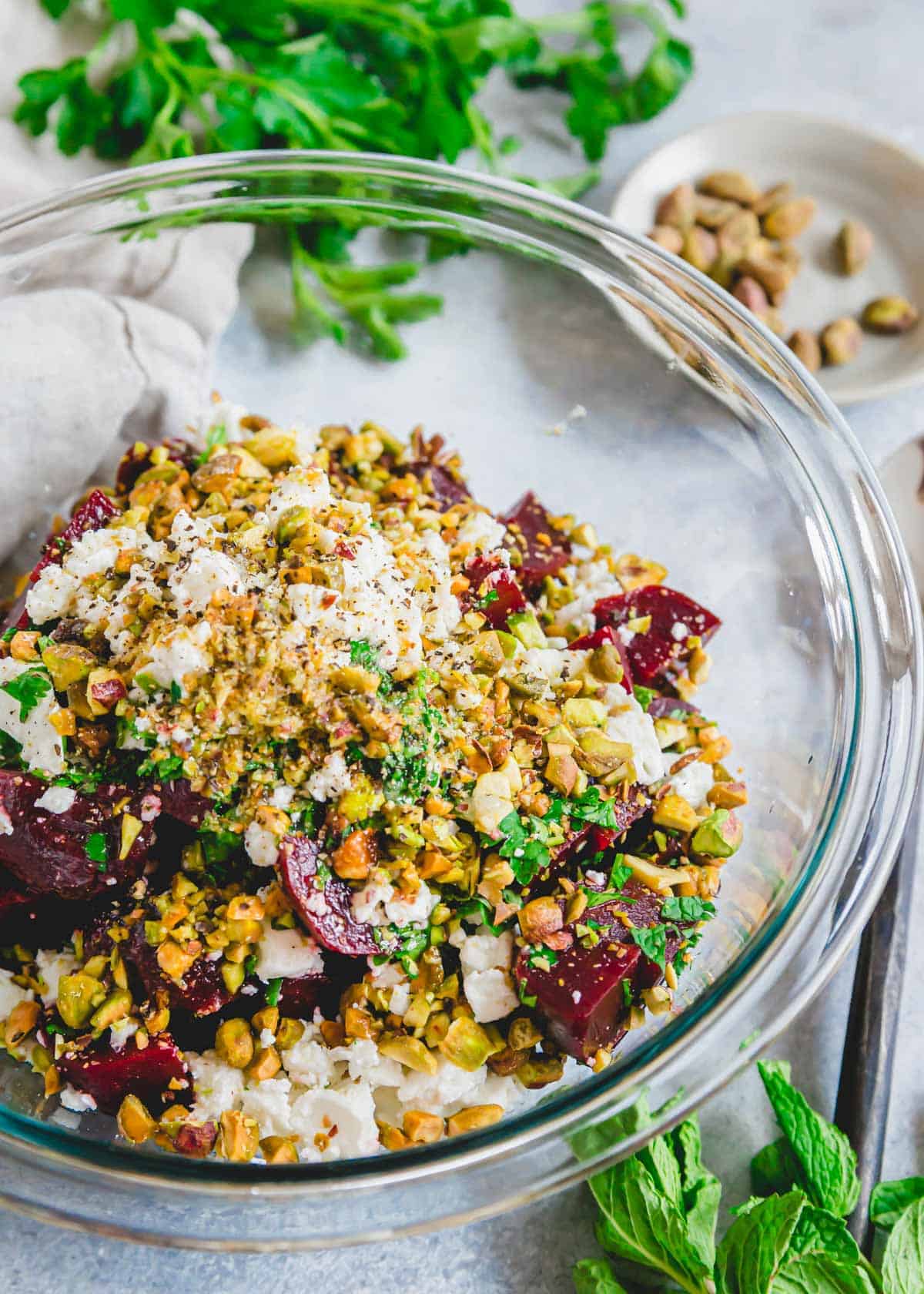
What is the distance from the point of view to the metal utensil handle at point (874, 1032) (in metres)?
1.71

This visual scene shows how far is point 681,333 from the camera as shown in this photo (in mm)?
1818

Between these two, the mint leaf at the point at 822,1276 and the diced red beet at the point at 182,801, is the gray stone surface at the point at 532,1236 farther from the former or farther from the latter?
the diced red beet at the point at 182,801

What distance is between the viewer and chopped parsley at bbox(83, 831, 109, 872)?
4.42 ft

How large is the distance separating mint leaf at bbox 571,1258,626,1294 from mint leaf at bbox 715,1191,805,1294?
14cm

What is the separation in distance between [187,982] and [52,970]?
0.20 m

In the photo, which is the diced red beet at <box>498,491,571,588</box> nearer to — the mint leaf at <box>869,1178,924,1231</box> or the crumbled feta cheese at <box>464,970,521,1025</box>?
the crumbled feta cheese at <box>464,970,521,1025</box>

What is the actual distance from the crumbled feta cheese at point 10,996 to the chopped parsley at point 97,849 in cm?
21

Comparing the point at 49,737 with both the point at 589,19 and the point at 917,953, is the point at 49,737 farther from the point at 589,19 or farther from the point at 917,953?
the point at 589,19

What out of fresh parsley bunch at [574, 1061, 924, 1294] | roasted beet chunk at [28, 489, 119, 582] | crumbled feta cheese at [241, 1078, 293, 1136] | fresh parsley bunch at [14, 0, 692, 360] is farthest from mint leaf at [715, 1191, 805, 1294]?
fresh parsley bunch at [14, 0, 692, 360]

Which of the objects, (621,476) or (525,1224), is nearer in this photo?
(525,1224)

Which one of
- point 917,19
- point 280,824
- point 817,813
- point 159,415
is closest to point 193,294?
point 159,415

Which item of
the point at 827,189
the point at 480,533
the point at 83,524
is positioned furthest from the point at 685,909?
the point at 827,189

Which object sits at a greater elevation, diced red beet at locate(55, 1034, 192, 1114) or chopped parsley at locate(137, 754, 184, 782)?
chopped parsley at locate(137, 754, 184, 782)

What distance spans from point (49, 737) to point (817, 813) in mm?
990
